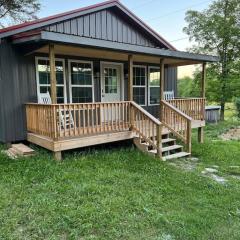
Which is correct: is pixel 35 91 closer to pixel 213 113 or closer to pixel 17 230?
pixel 17 230

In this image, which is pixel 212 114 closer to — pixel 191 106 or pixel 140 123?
pixel 191 106

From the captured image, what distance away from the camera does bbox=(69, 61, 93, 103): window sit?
798 centimetres

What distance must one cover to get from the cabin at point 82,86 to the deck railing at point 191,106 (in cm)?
3

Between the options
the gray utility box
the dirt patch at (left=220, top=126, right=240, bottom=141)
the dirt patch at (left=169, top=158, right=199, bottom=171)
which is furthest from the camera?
the gray utility box

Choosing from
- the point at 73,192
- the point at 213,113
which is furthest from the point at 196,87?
the point at 73,192

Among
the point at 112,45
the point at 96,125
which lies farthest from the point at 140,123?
the point at 112,45

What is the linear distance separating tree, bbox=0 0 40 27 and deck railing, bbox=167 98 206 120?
42.5ft

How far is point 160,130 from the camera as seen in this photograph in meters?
6.59

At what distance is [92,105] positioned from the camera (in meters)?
6.37

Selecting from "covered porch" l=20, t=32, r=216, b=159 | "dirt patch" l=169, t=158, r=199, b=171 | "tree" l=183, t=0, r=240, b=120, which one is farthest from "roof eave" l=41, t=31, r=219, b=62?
Answer: "tree" l=183, t=0, r=240, b=120

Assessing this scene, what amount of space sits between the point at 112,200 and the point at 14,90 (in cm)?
413

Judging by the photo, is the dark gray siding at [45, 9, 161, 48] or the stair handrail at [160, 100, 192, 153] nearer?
the dark gray siding at [45, 9, 161, 48]

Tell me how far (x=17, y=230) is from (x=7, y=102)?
417 centimetres

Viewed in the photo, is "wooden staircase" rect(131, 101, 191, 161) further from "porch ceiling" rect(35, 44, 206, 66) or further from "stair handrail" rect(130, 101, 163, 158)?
"porch ceiling" rect(35, 44, 206, 66)
